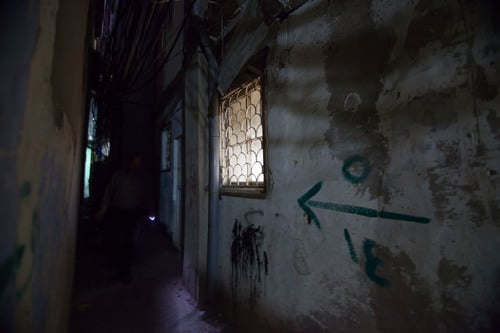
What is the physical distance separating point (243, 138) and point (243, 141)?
0.04m

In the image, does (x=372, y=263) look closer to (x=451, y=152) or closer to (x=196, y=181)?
(x=451, y=152)

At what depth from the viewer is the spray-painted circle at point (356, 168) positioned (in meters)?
1.40

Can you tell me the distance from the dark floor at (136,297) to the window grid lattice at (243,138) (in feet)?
5.70

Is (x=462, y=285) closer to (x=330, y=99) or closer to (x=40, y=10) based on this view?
(x=330, y=99)

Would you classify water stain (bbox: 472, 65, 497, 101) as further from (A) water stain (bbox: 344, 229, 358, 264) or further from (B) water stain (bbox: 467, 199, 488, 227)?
(A) water stain (bbox: 344, 229, 358, 264)

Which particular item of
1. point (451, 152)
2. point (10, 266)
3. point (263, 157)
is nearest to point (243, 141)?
point (263, 157)

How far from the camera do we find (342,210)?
4.95 ft

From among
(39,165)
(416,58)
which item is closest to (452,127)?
(416,58)

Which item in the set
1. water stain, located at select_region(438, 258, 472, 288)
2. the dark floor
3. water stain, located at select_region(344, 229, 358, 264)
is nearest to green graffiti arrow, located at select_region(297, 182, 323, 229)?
water stain, located at select_region(344, 229, 358, 264)

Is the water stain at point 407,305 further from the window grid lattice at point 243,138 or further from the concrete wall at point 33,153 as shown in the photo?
the concrete wall at point 33,153

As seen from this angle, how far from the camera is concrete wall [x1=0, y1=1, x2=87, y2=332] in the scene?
0.69 metres

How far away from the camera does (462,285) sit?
1.05 metres

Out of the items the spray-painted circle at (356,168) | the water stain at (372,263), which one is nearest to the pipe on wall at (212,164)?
the spray-painted circle at (356,168)

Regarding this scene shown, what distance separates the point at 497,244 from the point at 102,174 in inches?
274
